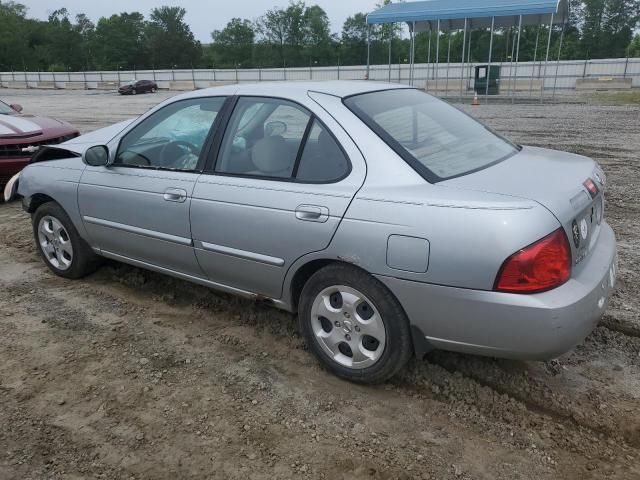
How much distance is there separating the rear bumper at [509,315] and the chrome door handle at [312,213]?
46cm

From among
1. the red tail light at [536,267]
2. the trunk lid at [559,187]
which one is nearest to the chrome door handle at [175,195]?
the trunk lid at [559,187]

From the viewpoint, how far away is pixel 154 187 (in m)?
3.70

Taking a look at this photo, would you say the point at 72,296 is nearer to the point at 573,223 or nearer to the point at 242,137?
the point at 242,137

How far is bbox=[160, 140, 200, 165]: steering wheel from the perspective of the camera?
372cm

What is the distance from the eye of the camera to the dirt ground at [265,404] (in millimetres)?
2521

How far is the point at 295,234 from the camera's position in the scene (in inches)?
117

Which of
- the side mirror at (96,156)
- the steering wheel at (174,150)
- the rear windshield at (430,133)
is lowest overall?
the side mirror at (96,156)

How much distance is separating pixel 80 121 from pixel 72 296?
1580cm

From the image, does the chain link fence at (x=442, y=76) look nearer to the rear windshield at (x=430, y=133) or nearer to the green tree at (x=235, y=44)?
the rear windshield at (x=430, y=133)

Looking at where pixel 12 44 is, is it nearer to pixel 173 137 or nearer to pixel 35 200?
pixel 35 200

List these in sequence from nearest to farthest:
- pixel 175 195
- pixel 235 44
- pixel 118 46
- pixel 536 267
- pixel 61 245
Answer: pixel 536 267
pixel 175 195
pixel 61 245
pixel 235 44
pixel 118 46

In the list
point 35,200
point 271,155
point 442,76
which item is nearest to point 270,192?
point 271,155

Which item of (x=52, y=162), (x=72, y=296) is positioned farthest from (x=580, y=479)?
(x=52, y=162)

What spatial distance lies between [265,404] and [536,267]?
1.58 metres
